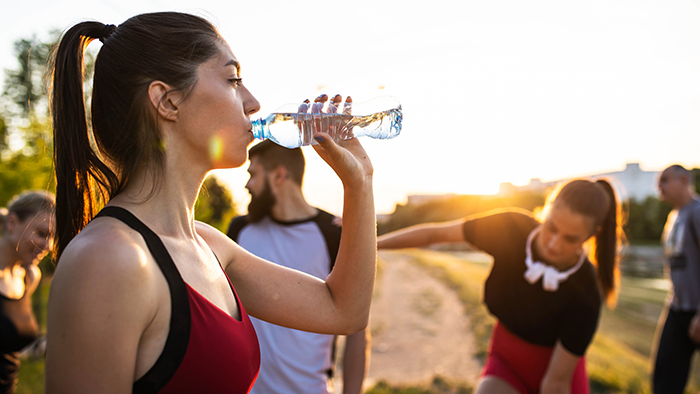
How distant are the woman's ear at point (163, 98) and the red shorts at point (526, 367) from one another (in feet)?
9.68

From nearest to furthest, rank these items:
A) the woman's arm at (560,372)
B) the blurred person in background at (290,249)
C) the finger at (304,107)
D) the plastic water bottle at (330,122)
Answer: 1. the finger at (304,107)
2. the plastic water bottle at (330,122)
3. the blurred person in background at (290,249)
4. the woman's arm at (560,372)

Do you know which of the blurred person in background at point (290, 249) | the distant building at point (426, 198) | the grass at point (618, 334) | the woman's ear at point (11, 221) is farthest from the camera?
the distant building at point (426, 198)

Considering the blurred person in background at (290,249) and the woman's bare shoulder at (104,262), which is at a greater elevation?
the woman's bare shoulder at (104,262)

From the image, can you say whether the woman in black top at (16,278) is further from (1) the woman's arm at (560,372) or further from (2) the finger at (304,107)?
(1) the woman's arm at (560,372)

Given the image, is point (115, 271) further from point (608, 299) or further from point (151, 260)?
point (608, 299)

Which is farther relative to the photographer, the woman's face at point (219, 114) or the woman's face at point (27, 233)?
the woman's face at point (27, 233)

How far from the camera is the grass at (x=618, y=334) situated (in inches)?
260

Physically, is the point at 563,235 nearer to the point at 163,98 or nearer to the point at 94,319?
the point at 163,98

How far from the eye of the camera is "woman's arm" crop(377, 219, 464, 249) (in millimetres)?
3611

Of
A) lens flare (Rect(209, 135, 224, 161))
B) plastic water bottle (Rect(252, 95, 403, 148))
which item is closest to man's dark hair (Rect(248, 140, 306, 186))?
plastic water bottle (Rect(252, 95, 403, 148))


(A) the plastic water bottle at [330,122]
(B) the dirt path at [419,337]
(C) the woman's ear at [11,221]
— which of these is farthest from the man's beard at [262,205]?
(B) the dirt path at [419,337]

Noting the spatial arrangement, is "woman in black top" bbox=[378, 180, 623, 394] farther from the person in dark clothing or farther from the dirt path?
the dirt path

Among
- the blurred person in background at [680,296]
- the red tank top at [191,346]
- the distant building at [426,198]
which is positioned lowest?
the distant building at [426,198]

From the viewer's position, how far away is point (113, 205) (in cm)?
122
